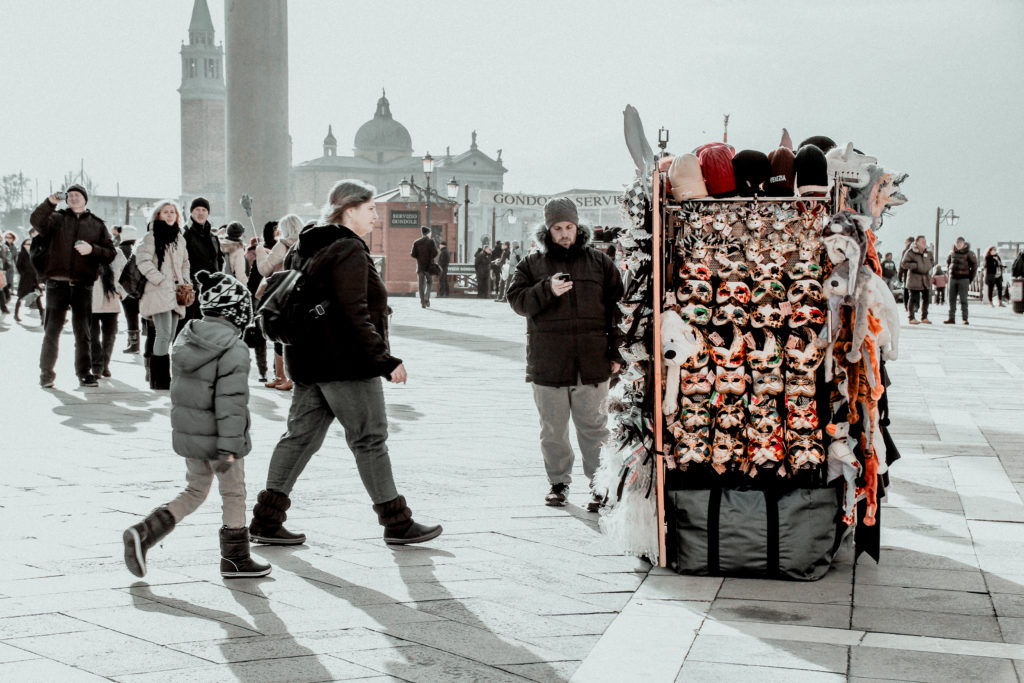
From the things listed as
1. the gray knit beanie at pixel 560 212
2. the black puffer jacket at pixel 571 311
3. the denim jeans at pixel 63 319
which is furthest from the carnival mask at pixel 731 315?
the denim jeans at pixel 63 319

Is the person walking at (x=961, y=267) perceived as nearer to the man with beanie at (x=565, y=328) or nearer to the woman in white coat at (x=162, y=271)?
the woman in white coat at (x=162, y=271)

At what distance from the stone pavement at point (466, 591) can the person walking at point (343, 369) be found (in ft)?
0.60

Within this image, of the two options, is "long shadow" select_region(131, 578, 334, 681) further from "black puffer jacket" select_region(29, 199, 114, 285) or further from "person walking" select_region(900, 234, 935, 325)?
"person walking" select_region(900, 234, 935, 325)

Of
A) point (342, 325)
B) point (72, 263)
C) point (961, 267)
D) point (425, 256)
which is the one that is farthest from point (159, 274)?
point (425, 256)

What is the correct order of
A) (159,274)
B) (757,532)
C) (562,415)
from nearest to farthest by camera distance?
(757,532) → (562,415) → (159,274)

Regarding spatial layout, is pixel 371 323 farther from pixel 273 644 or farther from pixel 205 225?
pixel 205 225

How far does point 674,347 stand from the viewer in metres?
4.69

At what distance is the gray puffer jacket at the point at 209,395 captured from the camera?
171 inches

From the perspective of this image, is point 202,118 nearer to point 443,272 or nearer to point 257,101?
point 443,272

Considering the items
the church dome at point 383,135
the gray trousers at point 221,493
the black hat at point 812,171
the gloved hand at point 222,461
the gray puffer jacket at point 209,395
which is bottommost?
the gray trousers at point 221,493

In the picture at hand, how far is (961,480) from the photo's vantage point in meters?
6.41

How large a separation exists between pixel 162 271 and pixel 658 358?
6446 mm

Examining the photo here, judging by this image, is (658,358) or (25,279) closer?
(658,358)

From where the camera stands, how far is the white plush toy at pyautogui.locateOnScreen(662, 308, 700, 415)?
4.68 metres
